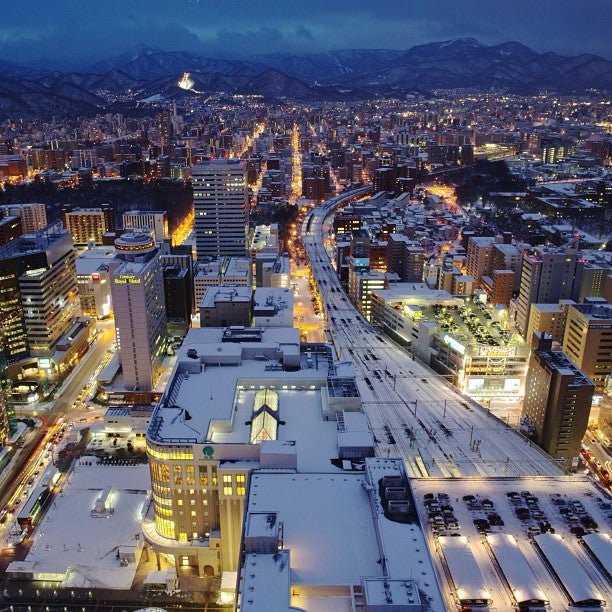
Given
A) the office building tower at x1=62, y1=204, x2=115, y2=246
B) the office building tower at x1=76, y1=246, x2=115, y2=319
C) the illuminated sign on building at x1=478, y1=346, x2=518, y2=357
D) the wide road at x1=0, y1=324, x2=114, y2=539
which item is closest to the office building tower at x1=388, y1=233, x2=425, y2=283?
the illuminated sign on building at x1=478, y1=346, x2=518, y2=357

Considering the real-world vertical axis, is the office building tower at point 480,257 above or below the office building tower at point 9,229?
below

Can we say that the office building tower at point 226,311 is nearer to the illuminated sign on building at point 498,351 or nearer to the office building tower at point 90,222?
the illuminated sign on building at point 498,351

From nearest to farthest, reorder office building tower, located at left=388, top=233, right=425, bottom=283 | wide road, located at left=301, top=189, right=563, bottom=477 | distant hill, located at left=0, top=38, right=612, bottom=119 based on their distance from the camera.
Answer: wide road, located at left=301, top=189, right=563, bottom=477
office building tower, located at left=388, top=233, right=425, bottom=283
distant hill, located at left=0, top=38, right=612, bottom=119

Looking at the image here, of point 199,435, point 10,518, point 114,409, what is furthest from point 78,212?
point 199,435

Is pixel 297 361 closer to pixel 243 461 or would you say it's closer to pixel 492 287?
pixel 243 461

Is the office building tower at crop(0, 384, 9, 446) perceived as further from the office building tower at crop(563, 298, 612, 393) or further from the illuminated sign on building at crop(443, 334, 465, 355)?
the office building tower at crop(563, 298, 612, 393)

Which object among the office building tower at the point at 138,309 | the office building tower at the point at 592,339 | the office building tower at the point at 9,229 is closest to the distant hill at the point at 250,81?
the office building tower at the point at 9,229

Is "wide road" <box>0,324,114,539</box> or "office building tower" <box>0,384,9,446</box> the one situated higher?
"office building tower" <box>0,384,9,446</box>
